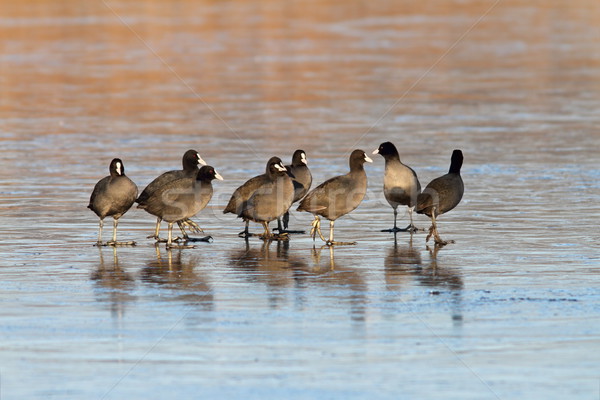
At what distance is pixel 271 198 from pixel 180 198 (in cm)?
113

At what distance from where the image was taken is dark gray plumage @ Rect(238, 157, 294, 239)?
15.0 metres

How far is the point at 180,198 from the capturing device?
14.8 meters

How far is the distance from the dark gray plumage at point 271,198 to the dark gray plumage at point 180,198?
564mm

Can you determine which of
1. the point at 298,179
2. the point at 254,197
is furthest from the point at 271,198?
the point at 298,179

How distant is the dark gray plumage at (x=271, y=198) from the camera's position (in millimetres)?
14984

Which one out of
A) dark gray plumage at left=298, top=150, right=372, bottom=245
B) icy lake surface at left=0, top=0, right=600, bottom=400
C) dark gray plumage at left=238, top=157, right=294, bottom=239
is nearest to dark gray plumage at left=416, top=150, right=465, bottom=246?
icy lake surface at left=0, top=0, right=600, bottom=400

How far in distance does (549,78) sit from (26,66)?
18.6m

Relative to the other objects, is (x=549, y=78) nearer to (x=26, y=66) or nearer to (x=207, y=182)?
(x=26, y=66)

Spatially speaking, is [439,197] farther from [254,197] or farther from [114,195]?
[114,195]

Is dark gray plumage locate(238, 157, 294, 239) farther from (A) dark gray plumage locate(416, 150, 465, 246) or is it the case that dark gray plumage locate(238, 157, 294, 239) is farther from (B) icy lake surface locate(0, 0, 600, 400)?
(A) dark gray plumage locate(416, 150, 465, 246)

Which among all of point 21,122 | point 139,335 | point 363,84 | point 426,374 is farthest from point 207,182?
point 363,84

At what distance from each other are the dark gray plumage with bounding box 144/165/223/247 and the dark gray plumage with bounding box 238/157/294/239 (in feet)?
1.85

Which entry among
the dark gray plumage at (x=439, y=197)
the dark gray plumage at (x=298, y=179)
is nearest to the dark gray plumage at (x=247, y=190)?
the dark gray plumage at (x=298, y=179)

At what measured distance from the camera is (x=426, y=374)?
29.5 ft
